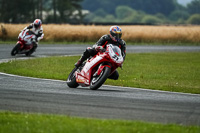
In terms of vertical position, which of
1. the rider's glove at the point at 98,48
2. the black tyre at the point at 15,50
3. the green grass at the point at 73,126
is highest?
the rider's glove at the point at 98,48

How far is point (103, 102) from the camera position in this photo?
1020 cm

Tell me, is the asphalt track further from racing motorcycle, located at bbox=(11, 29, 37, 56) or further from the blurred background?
the blurred background

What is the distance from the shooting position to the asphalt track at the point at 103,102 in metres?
8.80

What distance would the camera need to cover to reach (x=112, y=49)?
12344 millimetres

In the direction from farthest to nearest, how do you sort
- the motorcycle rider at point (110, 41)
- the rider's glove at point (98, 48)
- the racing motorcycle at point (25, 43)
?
the racing motorcycle at point (25, 43) → the motorcycle rider at point (110, 41) → the rider's glove at point (98, 48)

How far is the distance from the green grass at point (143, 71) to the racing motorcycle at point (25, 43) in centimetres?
216

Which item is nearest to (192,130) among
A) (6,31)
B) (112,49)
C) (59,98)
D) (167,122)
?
(167,122)

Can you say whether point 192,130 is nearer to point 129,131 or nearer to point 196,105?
point 129,131

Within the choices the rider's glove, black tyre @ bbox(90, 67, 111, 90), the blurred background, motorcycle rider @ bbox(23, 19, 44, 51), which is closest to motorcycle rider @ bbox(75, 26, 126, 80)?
the rider's glove

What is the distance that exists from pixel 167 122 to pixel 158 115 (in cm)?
67

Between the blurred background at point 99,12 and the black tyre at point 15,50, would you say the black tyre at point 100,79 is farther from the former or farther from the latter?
the blurred background at point 99,12

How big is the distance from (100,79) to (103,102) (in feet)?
6.47

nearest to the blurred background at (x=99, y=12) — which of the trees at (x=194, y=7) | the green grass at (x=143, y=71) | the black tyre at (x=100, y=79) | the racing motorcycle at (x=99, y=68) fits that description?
the trees at (x=194, y=7)

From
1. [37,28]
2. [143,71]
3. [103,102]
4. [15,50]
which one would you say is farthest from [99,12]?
[103,102]
